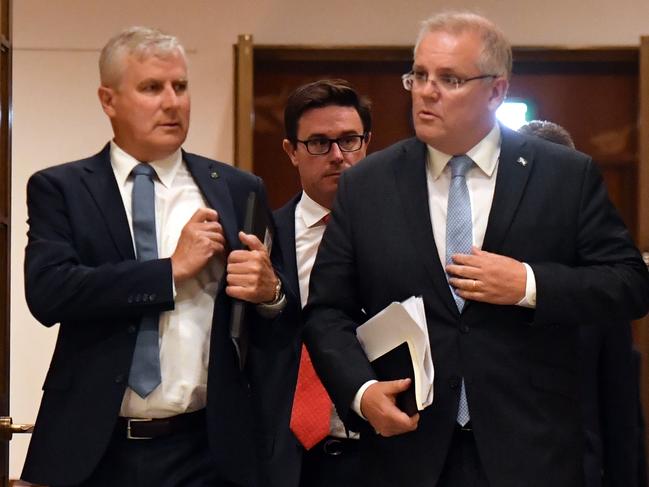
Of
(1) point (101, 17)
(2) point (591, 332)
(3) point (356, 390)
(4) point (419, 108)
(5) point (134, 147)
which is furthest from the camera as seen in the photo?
(1) point (101, 17)

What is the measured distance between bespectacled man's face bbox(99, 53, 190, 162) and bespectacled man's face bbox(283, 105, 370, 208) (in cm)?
50

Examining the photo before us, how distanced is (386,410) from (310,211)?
0.93 metres

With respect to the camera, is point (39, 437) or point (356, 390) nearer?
point (356, 390)

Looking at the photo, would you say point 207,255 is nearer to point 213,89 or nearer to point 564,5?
point 213,89

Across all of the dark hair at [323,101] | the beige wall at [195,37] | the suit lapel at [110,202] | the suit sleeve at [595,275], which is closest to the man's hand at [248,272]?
the suit lapel at [110,202]

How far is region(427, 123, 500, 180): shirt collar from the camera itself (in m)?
2.28

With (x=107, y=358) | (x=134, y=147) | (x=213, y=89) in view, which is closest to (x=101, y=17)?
(x=213, y=89)

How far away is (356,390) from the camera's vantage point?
2135mm

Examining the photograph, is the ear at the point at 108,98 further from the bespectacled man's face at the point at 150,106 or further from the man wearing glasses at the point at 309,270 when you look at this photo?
the man wearing glasses at the point at 309,270

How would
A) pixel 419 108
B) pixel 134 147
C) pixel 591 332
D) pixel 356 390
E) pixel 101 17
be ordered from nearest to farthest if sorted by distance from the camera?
pixel 356 390
pixel 419 108
pixel 134 147
pixel 591 332
pixel 101 17

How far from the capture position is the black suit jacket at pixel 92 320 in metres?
2.27

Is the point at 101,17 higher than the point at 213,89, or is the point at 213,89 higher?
the point at 101,17

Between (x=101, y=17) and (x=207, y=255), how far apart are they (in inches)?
134

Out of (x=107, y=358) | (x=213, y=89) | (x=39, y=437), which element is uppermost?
(x=213, y=89)
